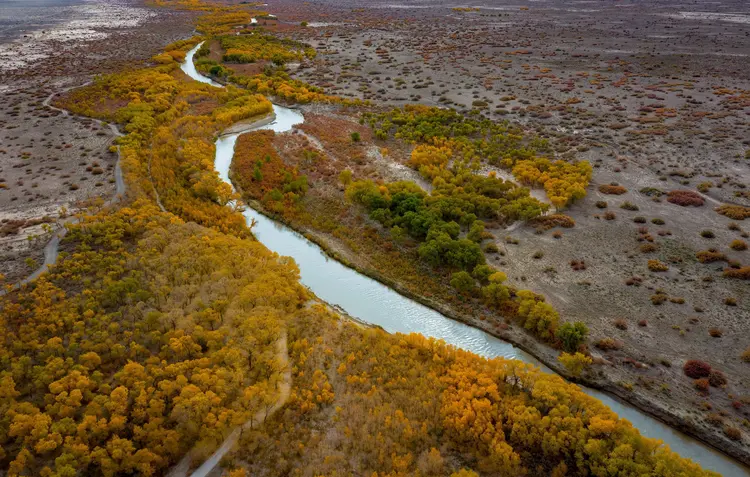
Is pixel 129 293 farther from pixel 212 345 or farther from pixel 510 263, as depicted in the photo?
pixel 510 263

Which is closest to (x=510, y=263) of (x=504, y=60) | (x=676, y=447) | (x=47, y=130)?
(x=676, y=447)

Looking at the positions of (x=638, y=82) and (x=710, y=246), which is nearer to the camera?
(x=710, y=246)

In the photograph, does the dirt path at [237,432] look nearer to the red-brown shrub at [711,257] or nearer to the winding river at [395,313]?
the winding river at [395,313]

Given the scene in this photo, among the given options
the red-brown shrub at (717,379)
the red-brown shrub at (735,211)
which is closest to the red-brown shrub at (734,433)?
the red-brown shrub at (717,379)

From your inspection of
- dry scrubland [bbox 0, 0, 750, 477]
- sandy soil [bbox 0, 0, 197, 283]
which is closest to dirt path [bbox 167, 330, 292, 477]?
dry scrubland [bbox 0, 0, 750, 477]

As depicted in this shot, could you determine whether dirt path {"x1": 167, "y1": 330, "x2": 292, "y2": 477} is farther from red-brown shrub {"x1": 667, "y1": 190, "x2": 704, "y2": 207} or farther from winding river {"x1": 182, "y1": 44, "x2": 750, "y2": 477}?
red-brown shrub {"x1": 667, "y1": 190, "x2": 704, "y2": 207}

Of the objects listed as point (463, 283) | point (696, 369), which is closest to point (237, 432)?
point (463, 283)
